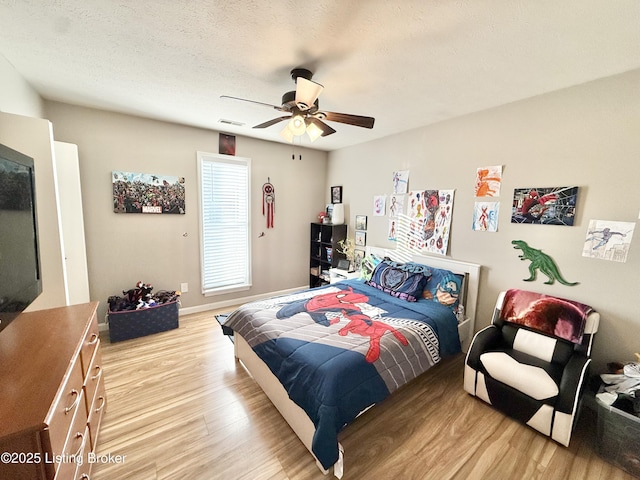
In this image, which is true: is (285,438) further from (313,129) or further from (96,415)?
(313,129)

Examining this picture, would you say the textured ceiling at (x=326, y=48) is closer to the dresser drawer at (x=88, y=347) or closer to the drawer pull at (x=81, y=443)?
the dresser drawer at (x=88, y=347)

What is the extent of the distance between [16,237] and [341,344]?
1901 mm

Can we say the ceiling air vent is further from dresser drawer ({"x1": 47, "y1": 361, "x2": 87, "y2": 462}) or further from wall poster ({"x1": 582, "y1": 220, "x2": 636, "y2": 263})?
wall poster ({"x1": 582, "y1": 220, "x2": 636, "y2": 263})

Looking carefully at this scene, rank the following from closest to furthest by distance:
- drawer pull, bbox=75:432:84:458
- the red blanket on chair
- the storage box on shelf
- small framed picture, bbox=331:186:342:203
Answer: drawer pull, bbox=75:432:84:458 < the red blanket on chair < the storage box on shelf < small framed picture, bbox=331:186:342:203

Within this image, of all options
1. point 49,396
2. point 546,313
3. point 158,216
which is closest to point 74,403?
point 49,396

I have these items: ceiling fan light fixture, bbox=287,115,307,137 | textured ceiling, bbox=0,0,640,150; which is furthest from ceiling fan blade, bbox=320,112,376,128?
textured ceiling, bbox=0,0,640,150

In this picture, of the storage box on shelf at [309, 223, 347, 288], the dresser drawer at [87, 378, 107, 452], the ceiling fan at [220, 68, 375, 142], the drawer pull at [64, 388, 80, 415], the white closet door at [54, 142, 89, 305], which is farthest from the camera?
the storage box on shelf at [309, 223, 347, 288]

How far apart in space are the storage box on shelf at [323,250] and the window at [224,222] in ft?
3.88

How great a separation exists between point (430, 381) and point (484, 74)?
8.43ft

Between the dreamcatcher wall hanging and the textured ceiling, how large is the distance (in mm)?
1662

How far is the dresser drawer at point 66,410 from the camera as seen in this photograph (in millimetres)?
910

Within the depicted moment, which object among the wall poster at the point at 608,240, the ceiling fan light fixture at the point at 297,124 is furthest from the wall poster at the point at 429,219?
the ceiling fan light fixture at the point at 297,124

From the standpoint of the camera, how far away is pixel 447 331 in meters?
2.32

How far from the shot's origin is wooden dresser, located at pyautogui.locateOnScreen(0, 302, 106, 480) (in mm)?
808
